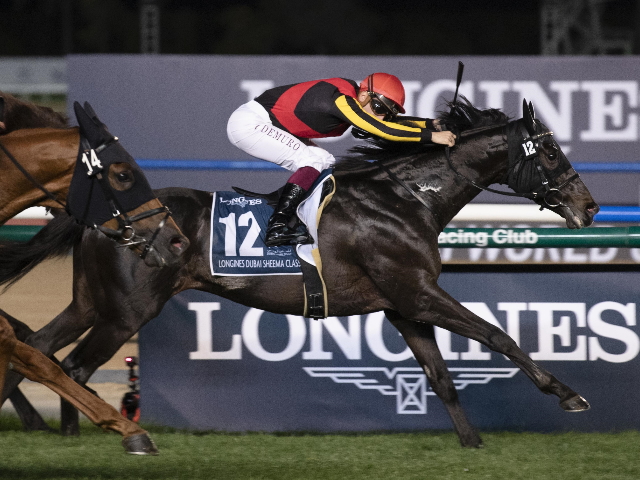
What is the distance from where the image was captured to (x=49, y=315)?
6.72 meters

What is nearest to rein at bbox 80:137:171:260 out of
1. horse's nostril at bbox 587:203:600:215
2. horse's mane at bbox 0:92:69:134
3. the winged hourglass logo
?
horse's mane at bbox 0:92:69:134

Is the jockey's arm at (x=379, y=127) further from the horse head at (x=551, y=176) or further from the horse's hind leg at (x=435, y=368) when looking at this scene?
the horse's hind leg at (x=435, y=368)

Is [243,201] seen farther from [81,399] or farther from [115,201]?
[81,399]

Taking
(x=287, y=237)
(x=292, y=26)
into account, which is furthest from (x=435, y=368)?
(x=292, y=26)

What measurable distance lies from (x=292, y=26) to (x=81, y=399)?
81.7ft

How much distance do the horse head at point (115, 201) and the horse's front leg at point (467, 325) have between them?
123cm

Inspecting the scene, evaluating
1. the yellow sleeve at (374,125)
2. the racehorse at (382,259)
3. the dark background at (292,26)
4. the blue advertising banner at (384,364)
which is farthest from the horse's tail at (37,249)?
the dark background at (292,26)

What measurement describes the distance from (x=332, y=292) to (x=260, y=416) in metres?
0.85

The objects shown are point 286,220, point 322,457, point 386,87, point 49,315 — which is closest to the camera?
point 322,457

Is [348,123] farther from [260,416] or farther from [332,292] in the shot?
[260,416]

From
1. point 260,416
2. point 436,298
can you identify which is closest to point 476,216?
point 436,298

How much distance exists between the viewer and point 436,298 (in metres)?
4.14

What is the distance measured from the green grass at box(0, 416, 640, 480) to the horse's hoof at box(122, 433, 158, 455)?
1.12 ft

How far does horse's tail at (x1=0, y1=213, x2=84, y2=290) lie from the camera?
4.50 m
